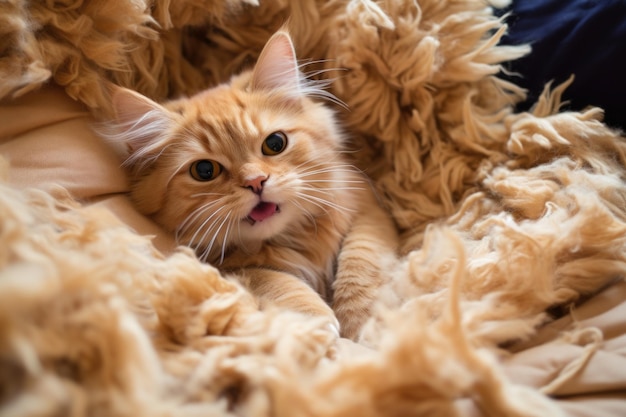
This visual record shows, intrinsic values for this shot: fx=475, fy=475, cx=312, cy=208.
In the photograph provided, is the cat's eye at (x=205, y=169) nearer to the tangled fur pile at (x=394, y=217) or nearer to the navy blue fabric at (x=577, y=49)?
the tangled fur pile at (x=394, y=217)

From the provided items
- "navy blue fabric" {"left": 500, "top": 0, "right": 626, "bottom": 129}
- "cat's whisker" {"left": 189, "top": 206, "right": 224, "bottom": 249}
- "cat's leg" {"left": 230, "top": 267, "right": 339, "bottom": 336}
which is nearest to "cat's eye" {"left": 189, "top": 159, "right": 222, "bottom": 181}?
"cat's whisker" {"left": 189, "top": 206, "right": 224, "bottom": 249}

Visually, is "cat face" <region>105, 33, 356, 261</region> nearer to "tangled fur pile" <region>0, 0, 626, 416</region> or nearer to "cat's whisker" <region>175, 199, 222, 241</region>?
"cat's whisker" <region>175, 199, 222, 241</region>

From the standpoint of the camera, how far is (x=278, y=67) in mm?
1186

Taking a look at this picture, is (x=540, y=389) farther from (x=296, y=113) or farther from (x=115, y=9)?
(x=115, y=9)

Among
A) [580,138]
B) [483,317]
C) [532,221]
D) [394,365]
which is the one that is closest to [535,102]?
[580,138]

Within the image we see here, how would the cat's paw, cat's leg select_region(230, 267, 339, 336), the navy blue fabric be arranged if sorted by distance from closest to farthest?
the cat's paw
cat's leg select_region(230, 267, 339, 336)
the navy blue fabric

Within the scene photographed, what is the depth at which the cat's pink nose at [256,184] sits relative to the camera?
101 cm

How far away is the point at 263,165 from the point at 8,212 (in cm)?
53

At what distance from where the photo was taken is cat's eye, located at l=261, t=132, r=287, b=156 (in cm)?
112

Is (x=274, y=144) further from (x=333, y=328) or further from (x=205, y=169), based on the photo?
(x=333, y=328)

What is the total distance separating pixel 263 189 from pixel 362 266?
29cm

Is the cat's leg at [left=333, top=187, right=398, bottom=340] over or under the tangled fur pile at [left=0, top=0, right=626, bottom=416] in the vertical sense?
under

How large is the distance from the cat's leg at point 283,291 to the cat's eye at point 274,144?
0.28 metres

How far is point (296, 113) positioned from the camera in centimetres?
122
